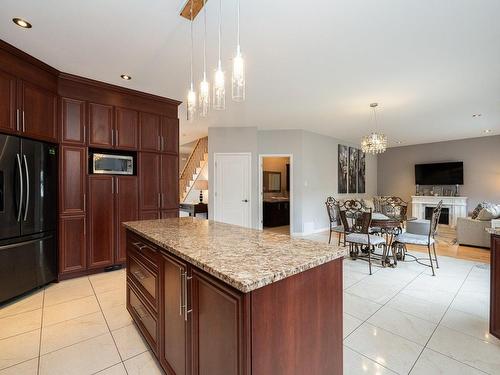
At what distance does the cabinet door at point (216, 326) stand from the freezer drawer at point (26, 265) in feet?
8.19

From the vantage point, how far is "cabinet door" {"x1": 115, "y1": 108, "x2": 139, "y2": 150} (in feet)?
11.4

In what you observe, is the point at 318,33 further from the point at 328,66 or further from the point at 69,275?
the point at 69,275

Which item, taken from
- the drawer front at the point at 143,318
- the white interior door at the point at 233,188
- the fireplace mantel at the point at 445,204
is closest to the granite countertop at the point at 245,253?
the drawer front at the point at 143,318

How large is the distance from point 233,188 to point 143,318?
3.84 metres

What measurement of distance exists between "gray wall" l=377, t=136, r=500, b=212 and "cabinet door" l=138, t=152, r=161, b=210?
8456 millimetres

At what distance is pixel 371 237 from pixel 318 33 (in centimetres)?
276

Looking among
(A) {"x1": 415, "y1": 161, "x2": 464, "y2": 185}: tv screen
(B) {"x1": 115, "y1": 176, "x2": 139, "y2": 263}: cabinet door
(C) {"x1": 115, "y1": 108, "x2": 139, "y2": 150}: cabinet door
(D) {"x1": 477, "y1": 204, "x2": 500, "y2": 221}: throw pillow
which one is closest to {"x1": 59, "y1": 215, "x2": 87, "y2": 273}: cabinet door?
(B) {"x1": 115, "y1": 176, "x2": 139, "y2": 263}: cabinet door

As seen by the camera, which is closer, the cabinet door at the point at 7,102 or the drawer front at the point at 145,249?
the drawer front at the point at 145,249

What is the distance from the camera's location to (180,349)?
1.34m

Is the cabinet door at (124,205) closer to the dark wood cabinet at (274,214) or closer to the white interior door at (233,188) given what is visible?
the white interior door at (233,188)

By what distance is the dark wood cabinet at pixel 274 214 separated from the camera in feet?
23.9

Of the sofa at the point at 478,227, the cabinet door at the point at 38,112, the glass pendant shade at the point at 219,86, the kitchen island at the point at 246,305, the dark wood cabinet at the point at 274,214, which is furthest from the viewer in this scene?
the dark wood cabinet at the point at 274,214

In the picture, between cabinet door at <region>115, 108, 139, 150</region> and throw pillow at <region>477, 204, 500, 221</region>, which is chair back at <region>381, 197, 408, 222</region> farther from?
cabinet door at <region>115, 108, 139, 150</region>

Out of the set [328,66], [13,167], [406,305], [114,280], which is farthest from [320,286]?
[13,167]
